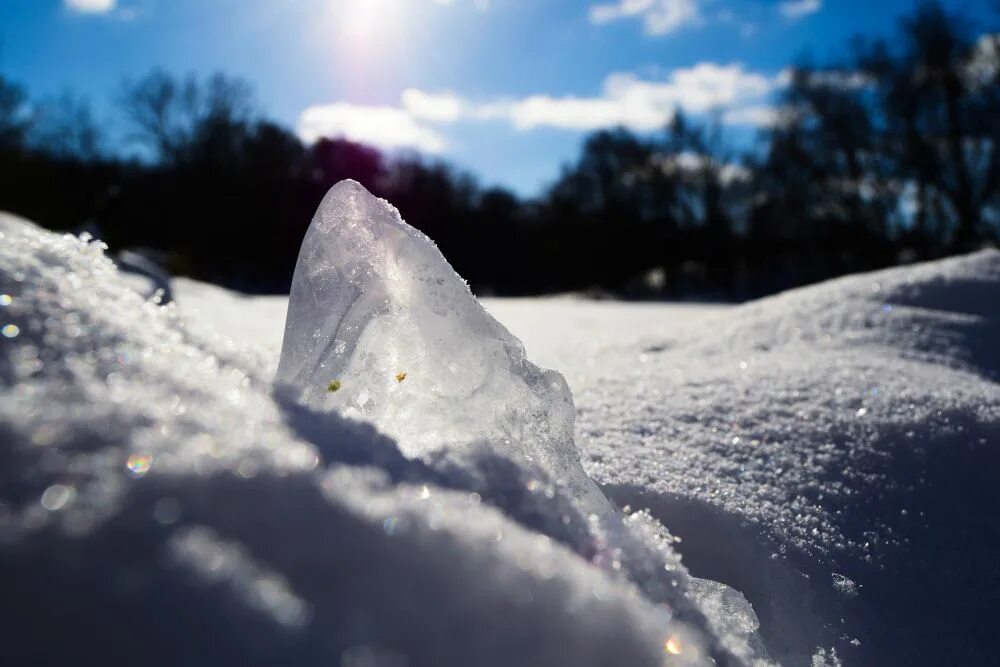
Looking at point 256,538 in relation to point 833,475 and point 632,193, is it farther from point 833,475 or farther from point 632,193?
point 632,193

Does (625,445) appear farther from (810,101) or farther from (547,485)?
(810,101)

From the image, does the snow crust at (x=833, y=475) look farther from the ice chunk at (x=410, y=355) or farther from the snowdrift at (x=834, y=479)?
the ice chunk at (x=410, y=355)

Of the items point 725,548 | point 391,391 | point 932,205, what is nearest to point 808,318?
point 725,548

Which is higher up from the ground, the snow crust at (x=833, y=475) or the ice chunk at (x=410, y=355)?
the ice chunk at (x=410, y=355)

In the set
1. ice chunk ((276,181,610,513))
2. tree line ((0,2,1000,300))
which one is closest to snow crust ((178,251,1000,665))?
ice chunk ((276,181,610,513))

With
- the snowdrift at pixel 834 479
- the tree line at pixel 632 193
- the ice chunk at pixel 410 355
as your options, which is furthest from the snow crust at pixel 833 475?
the tree line at pixel 632 193

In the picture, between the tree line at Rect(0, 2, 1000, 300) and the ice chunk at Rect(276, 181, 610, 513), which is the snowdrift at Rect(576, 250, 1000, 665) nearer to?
the ice chunk at Rect(276, 181, 610, 513)

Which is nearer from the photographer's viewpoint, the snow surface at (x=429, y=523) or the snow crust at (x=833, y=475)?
the snow surface at (x=429, y=523)
